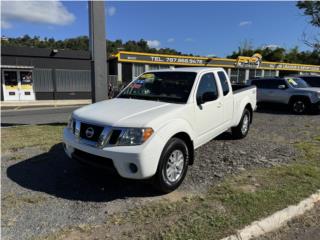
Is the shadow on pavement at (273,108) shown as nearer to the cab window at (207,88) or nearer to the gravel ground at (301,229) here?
the cab window at (207,88)

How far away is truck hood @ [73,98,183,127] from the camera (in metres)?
3.77

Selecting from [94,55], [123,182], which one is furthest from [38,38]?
[123,182]

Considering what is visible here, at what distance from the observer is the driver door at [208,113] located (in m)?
4.86

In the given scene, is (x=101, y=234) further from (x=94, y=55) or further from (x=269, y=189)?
(x=94, y=55)

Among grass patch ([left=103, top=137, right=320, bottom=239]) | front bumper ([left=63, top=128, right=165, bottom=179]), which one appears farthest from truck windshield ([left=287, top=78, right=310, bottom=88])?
front bumper ([left=63, top=128, right=165, bottom=179])

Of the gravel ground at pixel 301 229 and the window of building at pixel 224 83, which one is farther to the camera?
the window of building at pixel 224 83

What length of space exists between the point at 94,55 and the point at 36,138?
2936mm

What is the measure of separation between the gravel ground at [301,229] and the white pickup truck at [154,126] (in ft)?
4.94

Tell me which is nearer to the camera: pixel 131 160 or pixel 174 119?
pixel 131 160

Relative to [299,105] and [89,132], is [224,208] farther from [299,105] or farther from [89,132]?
[299,105]

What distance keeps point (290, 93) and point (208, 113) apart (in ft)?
31.9

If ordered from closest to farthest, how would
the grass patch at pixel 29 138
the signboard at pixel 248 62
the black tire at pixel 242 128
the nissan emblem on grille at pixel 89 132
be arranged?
the nissan emblem on grille at pixel 89 132
the grass patch at pixel 29 138
the black tire at pixel 242 128
the signboard at pixel 248 62

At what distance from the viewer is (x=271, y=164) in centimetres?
541

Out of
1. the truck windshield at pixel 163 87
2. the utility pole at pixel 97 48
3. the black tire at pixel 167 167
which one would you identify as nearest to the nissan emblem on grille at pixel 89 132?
the black tire at pixel 167 167
